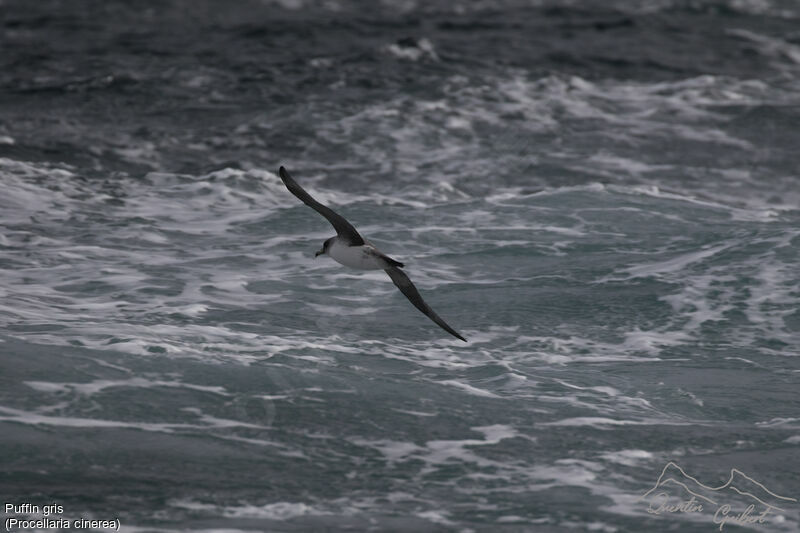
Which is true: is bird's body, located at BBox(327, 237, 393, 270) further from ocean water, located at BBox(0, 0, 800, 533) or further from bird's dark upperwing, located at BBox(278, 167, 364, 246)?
ocean water, located at BBox(0, 0, 800, 533)

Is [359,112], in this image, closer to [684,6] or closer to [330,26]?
[330,26]

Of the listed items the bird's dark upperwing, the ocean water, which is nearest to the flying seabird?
the bird's dark upperwing

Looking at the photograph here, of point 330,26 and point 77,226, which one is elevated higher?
point 330,26

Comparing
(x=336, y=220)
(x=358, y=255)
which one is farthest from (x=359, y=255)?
(x=336, y=220)

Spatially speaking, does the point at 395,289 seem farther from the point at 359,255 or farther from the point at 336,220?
the point at 336,220

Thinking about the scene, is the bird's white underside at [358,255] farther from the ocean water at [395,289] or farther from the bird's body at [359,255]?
the ocean water at [395,289]

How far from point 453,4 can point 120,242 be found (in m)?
21.3

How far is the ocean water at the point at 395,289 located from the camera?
28.7 feet

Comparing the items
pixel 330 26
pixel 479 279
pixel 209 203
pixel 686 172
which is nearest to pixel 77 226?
pixel 209 203

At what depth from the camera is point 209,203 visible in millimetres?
17141

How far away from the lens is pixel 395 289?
13805mm

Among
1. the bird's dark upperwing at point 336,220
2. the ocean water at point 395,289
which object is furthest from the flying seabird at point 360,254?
the ocean water at point 395,289

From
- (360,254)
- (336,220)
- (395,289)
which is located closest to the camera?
(336,220)

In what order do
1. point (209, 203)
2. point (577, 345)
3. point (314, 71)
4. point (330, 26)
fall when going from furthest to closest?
1. point (330, 26)
2. point (314, 71)
3. point (209, 203)
4. point (577, 345)
